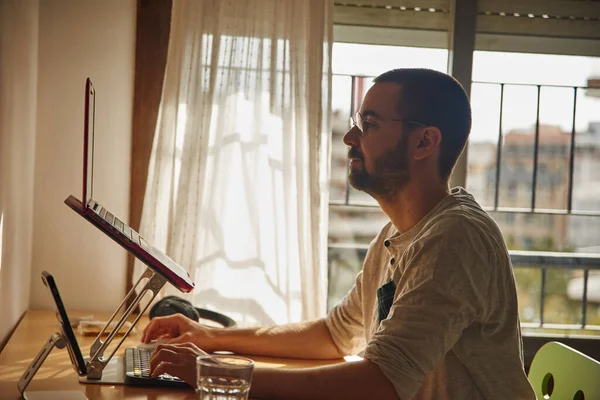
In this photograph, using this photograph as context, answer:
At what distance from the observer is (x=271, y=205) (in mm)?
2777

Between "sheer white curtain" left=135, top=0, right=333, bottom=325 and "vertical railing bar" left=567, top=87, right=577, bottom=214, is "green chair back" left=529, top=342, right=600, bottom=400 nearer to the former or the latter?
"sheer white curtain" left=135, top=0, right=333, bottom=325

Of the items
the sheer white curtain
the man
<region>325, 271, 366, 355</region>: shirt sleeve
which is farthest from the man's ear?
the sheer white curtain

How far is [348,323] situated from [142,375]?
57 cm

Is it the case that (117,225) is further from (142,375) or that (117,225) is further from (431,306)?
(431,306)

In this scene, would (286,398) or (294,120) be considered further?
(294,120)

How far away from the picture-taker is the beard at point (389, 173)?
1678 millimetres

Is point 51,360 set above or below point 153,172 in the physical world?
below

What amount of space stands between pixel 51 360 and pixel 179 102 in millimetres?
1172

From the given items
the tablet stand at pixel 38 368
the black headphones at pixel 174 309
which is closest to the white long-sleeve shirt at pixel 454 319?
the tablet stand at pixel 38 368

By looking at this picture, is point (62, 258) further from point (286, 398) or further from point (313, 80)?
point (286, 398)

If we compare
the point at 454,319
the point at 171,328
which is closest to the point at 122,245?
the point at 171,328

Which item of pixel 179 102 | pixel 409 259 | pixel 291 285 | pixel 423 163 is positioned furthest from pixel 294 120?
pixel 409 259

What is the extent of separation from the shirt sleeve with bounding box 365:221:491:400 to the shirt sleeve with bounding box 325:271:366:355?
49 cm

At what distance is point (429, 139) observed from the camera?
1656mm
